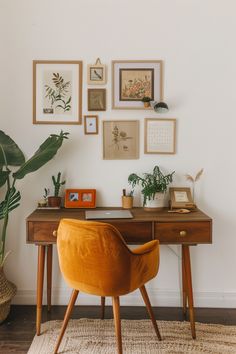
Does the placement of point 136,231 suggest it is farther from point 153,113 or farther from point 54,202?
point 153,113

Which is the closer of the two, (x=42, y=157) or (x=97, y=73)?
(x=42, y=157)

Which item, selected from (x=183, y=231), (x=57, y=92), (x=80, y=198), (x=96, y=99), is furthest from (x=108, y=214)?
(x=57, y=92)

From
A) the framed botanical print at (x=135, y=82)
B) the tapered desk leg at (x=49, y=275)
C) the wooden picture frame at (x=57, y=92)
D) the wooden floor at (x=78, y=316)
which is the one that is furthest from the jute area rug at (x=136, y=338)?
the framed botanical print at (x=135, y=82)

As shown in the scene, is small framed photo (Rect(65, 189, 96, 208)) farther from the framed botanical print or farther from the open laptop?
the framed botanical print

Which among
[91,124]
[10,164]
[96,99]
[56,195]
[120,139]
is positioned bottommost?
[56,195]

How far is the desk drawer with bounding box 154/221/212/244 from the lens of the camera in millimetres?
2166

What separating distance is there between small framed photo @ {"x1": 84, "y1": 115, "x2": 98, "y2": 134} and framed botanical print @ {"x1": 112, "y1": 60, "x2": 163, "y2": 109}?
0.18 meters

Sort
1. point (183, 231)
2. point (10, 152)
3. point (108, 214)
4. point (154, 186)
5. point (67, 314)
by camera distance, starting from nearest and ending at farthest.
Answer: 1. point (67, 314)
2. point (183, 231)
3. point (108, 214)
4. point (10, 152)
5. point (154, 186)

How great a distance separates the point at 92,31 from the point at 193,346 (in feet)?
7.46

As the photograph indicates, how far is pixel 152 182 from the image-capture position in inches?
99.1

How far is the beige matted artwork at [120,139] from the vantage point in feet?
8.57

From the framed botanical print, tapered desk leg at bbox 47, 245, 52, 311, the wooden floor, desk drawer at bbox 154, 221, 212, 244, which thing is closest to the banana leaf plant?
tapered desk leg at bbox 47, 245, 52, 311

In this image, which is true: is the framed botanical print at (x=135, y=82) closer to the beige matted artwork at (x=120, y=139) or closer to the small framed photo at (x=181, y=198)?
the beige matted artwork at (x=120, y=139)

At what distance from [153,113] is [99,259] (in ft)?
4.22
